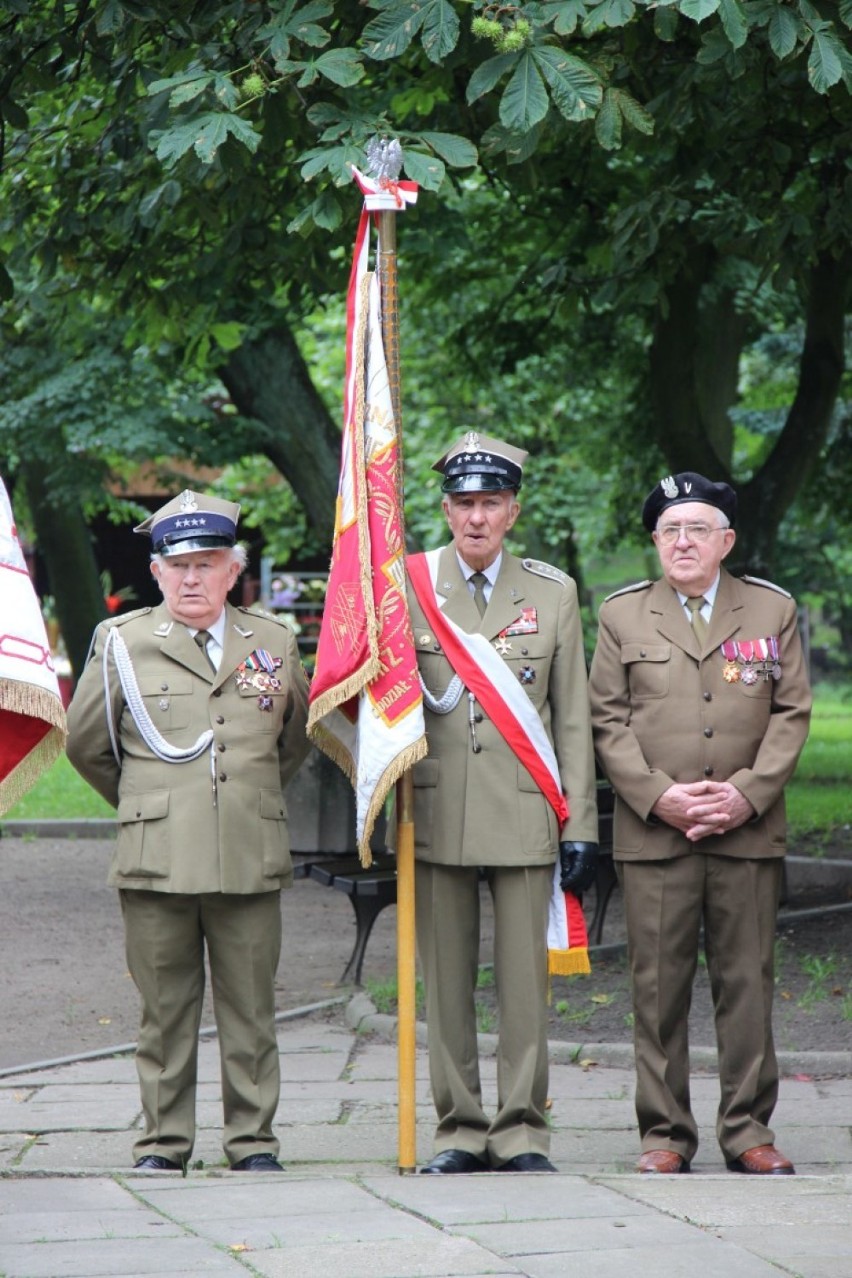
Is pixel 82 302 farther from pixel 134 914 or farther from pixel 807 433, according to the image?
pixel 134 914

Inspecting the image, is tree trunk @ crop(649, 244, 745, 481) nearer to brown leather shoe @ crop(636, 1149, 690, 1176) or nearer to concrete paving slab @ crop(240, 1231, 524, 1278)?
brown leather shoe @ crop(636, 1149, 690, 1176)

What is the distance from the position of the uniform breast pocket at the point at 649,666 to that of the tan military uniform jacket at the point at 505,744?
0.17 meters

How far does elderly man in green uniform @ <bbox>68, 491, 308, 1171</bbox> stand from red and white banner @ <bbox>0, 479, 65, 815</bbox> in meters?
0.52

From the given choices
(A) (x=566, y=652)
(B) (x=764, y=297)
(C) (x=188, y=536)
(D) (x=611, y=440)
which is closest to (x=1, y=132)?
(C) (x=188, y=536)

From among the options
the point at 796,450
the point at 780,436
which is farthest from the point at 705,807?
the point at 780,436

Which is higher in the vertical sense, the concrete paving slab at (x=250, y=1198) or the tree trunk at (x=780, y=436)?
the tree trunk at (x=780, y=436)

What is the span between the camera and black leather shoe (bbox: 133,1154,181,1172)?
5.42 metres

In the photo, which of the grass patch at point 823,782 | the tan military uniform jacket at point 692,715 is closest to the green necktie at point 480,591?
the tan military uniform jacket at point 692,715

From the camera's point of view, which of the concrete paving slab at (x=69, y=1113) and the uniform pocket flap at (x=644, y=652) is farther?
the concrete paving slab at (x=69, y=1113)

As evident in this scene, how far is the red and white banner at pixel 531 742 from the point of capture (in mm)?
5520

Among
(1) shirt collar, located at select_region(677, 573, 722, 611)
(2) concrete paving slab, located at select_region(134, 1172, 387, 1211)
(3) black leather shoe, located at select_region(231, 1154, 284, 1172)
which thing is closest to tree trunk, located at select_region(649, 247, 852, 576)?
(1) shirt collar, located at select_region(677, 573, 722, 611)

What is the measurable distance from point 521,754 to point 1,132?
4.61 metres

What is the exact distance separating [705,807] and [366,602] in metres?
1.20

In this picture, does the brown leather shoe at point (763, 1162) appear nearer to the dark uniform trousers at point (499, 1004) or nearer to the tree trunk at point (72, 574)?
the dark uniform trousers at point (499, 1004)
